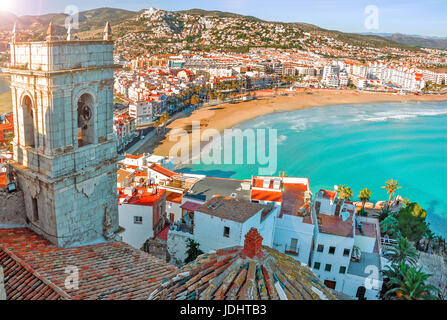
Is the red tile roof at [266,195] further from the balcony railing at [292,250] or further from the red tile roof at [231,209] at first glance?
the balcony railing at [292,250]

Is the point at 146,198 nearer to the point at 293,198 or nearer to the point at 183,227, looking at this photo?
the point at 183,227

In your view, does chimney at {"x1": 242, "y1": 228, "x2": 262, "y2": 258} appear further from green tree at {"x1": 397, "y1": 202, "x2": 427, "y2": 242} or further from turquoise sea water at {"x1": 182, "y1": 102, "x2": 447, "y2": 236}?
turquoise sea water at {"x1": 182, "y1": 102, "x2": 447, "y2": 236}

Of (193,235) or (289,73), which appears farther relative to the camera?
(289,73)

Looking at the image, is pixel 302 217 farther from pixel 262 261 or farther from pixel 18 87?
pixel 18 87

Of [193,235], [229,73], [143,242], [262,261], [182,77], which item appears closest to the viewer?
[262,261]

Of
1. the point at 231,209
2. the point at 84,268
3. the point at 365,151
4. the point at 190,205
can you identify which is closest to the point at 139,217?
the point at 190,205

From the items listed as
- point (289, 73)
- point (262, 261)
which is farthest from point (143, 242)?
point (289, 73)

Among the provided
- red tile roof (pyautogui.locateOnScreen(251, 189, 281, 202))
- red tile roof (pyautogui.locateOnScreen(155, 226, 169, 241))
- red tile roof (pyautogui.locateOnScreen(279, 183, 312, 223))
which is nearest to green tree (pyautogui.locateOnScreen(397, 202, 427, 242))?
red tile roof (pyautogui.locateOnScreen(279, 183, 312, 223))
